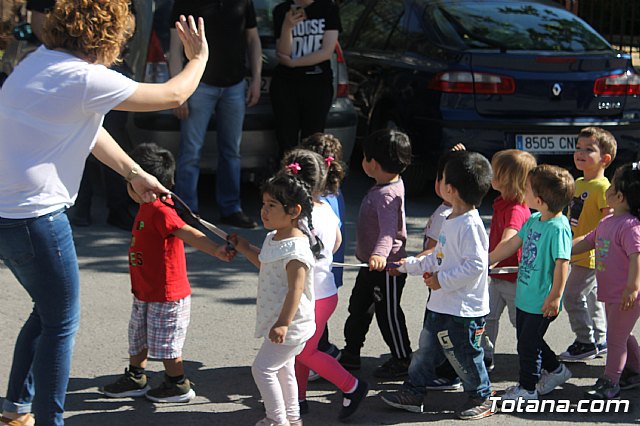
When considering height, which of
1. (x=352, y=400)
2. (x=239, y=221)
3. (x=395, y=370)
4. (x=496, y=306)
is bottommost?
(x=239, y=221)

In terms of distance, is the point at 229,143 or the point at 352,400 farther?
the point at 229,143

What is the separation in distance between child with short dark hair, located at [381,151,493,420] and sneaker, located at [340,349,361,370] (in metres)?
0.66

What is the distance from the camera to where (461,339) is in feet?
14.9

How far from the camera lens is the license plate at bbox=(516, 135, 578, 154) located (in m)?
8.15

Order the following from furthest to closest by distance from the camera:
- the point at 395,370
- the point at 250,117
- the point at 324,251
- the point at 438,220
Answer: the point at 250,117 < the point at 395,370 < the point at 438,220 < the point at 324,251

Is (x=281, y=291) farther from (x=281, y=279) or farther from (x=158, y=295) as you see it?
(x=158, y=295)

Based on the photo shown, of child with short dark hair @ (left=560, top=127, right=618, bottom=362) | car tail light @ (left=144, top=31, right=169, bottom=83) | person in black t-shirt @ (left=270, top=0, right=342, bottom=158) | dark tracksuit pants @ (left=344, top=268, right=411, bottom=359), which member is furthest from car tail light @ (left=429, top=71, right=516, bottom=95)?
dark tracksuit pants @ (left=344, top=268, right=411, bottom=359)

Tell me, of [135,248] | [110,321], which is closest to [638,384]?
[135,248]

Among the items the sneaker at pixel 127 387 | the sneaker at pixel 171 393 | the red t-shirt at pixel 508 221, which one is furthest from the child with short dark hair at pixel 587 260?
the sneaker at pixel 127 387

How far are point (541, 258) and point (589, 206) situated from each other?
2.52 feet

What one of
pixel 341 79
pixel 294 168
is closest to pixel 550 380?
pixel 294 168

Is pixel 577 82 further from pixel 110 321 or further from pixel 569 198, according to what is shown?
pixel 110 321

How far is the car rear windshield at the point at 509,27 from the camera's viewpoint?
8.46 metres

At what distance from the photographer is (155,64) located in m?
7.54
